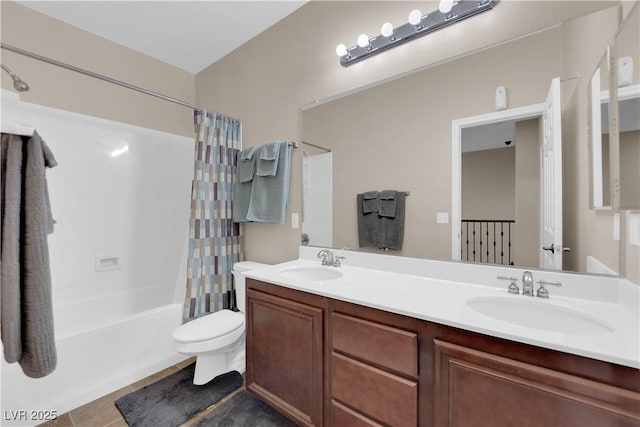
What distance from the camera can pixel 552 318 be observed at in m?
1.01

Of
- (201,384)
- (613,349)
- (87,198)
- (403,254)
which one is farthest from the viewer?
(87,198)

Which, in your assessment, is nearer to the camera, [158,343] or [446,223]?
[446,223]

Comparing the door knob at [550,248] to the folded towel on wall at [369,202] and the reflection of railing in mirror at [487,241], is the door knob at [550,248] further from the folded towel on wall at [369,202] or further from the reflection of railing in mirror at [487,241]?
the folded towel on wall at [369,202]

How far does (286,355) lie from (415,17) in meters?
1.90

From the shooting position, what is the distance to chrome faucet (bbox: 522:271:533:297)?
1.08 meters

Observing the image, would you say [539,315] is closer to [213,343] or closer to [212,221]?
[213,343]

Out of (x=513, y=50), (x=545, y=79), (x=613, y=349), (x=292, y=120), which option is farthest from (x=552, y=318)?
(x=292, y=120)

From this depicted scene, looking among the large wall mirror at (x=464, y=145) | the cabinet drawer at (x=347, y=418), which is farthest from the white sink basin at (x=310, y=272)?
the cabinet drawer at (x=347, y=418)

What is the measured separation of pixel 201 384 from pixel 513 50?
2594 mm

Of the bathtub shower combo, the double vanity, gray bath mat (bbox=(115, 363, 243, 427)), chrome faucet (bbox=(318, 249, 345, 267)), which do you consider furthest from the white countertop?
the bathtub shower combo

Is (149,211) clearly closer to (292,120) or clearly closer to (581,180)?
(292,120)

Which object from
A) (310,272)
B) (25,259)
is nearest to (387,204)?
(310,272)

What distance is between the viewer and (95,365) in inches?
65.9

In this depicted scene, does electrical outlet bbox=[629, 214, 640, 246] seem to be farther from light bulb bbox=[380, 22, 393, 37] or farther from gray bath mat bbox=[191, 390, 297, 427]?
gray bath mat bbox=[191, 390, 297, 427]
